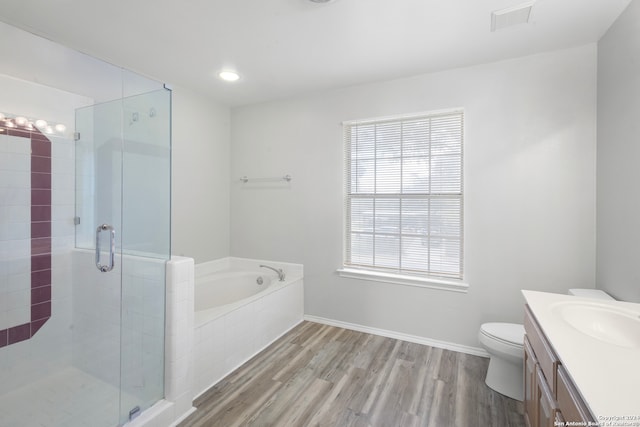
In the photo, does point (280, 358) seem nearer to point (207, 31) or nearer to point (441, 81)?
point (207, 31)

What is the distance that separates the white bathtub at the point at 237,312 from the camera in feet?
6.94

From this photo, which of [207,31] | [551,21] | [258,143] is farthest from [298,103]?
[551,21]

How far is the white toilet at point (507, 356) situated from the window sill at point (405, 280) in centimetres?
51

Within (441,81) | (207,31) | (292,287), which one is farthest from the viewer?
(292,287)

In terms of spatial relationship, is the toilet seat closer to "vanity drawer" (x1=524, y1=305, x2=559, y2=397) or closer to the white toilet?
the white toilet

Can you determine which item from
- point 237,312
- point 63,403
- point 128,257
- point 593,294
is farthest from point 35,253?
point 593,294

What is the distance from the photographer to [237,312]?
7.86 feet

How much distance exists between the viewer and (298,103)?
3.31 meters

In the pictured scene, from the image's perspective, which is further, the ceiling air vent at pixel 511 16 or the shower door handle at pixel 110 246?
the shower door handle at pixel 110 246

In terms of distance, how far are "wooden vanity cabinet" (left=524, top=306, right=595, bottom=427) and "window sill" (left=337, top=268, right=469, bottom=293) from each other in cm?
97

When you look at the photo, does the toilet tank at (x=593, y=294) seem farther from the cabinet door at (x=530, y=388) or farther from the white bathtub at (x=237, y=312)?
the white bathtub at (x=237, y=312)

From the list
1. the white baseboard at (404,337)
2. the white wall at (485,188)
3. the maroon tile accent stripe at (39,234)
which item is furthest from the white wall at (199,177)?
the white baseboard at (404,337)

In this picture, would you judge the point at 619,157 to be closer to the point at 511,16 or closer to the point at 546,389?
the point at 511,16

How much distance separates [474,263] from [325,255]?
145cm
